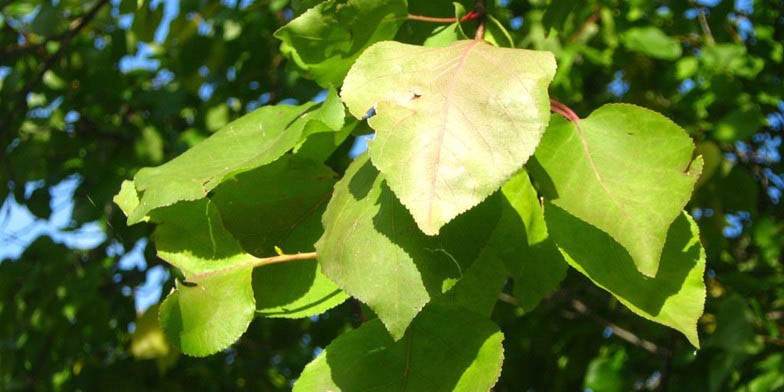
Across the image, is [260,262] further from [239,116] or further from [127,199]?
[239,116]

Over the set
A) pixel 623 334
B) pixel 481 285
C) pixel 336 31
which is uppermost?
pixel 336 31

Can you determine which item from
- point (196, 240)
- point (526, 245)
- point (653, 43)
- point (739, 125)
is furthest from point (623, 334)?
point (196, 240)

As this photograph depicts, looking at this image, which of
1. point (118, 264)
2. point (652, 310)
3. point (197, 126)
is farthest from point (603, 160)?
point (118, 264)

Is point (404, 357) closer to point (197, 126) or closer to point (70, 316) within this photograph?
point (197, 126)

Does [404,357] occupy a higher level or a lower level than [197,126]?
higher

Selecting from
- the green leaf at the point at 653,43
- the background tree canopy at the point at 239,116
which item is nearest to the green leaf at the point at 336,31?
the background tree canopy at the point at 239,116

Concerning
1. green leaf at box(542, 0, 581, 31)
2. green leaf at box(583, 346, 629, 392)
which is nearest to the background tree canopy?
green leaf at box(583, 346, 629, 392)
